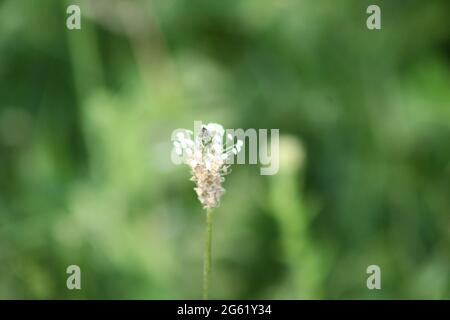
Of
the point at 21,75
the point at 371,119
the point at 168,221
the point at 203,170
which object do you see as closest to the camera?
the point at 203,170

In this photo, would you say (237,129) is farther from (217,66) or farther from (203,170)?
(203,170)

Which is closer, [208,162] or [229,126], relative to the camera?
[208,162]

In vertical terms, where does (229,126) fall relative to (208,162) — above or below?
above

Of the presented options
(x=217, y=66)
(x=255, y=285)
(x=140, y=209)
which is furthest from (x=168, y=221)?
(x=217, y=66)

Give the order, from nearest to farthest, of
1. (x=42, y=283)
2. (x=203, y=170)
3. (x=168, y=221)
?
1. (x=203, y=170)
2. (x=42, y=283)
3. (x=168, y=221)

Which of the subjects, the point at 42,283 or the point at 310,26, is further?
the point at 310,26

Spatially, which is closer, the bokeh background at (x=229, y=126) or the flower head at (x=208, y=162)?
the flower head at (x=208, y=162)

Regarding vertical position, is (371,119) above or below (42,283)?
above

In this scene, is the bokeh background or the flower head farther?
the bokeh background
